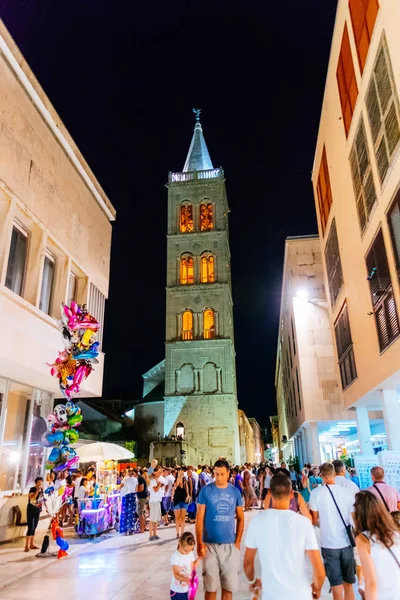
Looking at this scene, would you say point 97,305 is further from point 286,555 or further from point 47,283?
point 286,555

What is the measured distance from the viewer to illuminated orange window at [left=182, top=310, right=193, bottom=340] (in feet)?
152

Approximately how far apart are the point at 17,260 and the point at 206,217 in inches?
1593

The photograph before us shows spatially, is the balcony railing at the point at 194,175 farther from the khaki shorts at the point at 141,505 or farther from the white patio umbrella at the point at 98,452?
the khaki shorts at the point at 141,505

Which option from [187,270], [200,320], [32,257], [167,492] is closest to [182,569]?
[32,257]

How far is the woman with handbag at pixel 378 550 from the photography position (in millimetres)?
3201

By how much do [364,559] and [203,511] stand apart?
2.27 metres

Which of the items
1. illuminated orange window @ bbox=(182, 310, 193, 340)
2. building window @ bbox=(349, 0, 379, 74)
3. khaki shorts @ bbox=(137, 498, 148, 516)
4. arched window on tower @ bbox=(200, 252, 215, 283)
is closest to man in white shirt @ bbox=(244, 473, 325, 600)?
khaki shorts @ bbox=(137, 498, 148, 516)

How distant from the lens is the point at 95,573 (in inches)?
313

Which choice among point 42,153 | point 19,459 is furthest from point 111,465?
point 42,153

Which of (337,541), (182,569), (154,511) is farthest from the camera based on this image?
(154,511)

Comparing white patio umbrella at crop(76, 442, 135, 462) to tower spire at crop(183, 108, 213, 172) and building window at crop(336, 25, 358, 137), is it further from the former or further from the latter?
tower spire at crop(183, 108, 213, 172)

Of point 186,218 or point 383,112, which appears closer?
point 383,112

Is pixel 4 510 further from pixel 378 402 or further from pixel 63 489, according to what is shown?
pixel 378 402

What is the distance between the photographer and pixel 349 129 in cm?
1367
